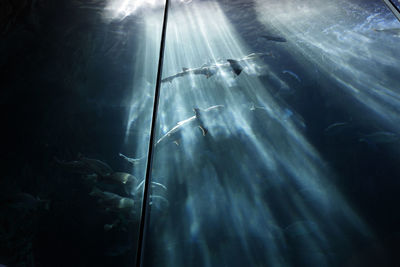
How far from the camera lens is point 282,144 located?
5789mm

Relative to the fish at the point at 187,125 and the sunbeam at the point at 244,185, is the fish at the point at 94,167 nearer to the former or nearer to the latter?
the sunbeam at the point at 244,185

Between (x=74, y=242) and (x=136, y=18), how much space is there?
551cm

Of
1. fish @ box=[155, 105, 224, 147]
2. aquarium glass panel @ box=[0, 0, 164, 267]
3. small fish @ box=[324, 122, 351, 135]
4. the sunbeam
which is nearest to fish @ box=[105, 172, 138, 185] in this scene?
aquarium glass panel @ box=[0, 0, 164, 267]

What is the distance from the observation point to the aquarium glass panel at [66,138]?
3658 millimetres

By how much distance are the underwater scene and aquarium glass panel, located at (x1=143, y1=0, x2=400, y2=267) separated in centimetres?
4

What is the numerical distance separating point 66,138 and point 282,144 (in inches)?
209

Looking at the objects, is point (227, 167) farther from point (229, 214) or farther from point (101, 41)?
point (101, 41)

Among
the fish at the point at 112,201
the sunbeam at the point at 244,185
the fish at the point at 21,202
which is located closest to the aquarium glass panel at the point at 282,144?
the sunbeam at the point at 244,185

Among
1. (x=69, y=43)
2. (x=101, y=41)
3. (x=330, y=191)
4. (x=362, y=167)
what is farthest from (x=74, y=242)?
(x=362, y=167)

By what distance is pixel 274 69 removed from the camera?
8.38m

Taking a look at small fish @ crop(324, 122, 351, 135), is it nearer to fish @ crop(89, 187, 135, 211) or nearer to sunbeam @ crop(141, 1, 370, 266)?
sunbeam @ crop(141, 1, 370, 266)

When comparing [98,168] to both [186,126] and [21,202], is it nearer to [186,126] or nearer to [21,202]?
Answer: [21,202]

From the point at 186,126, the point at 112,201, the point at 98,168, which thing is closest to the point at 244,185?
the point at 186,126

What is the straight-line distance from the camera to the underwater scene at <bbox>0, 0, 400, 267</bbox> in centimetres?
367
